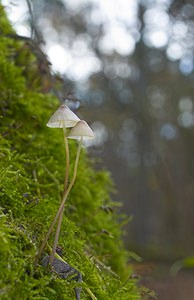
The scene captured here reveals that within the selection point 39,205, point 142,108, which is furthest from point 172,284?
point 39,205

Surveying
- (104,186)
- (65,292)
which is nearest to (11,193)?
(65,292)

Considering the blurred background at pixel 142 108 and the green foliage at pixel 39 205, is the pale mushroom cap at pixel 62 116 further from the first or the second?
the blurred background at pixel 142 108

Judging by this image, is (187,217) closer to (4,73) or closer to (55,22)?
(55,22)

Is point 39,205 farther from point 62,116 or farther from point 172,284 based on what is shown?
point 172,284

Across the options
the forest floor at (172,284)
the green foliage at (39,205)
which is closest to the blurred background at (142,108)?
the forest floor at (172,284)

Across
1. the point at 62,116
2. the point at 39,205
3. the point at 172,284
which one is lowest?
the point at 172,284
